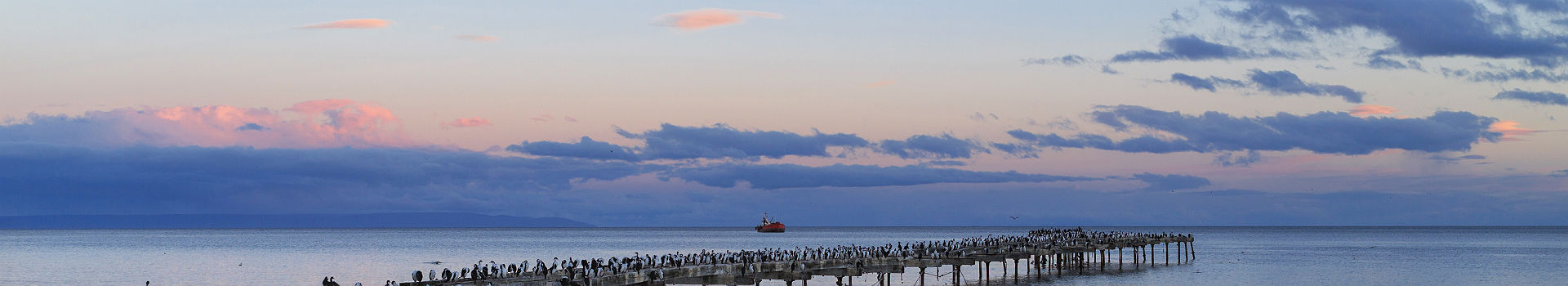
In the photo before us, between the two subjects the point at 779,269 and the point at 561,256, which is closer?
the point at 779,269

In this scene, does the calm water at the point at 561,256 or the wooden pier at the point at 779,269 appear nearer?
the wooden pier at the point at 779,269

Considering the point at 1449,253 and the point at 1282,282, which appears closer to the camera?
the point at 1282,282

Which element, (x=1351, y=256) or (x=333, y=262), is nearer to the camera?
(x=333, y=262)

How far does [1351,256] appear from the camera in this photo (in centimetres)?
13812

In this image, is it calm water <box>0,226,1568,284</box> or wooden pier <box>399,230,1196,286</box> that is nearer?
wooden pier <box>399,230,1196,286</box>

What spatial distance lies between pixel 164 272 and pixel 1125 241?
71743 millimetres

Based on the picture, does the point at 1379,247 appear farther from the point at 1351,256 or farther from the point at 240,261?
the point at 240,261

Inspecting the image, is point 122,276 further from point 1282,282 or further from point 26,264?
point 1282,282

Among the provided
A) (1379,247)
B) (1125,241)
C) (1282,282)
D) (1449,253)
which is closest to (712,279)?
(1282,282)

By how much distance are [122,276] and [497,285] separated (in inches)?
2624

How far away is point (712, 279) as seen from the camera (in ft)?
169

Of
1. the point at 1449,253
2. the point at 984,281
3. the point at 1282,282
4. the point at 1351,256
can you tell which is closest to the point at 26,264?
the point at 984,281

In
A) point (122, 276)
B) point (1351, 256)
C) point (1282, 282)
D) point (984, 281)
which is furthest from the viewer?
point (1351, 256)

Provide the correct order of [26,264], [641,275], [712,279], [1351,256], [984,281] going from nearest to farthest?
[641,275], [712,279], [984,281], [26,264], [1351,256]
